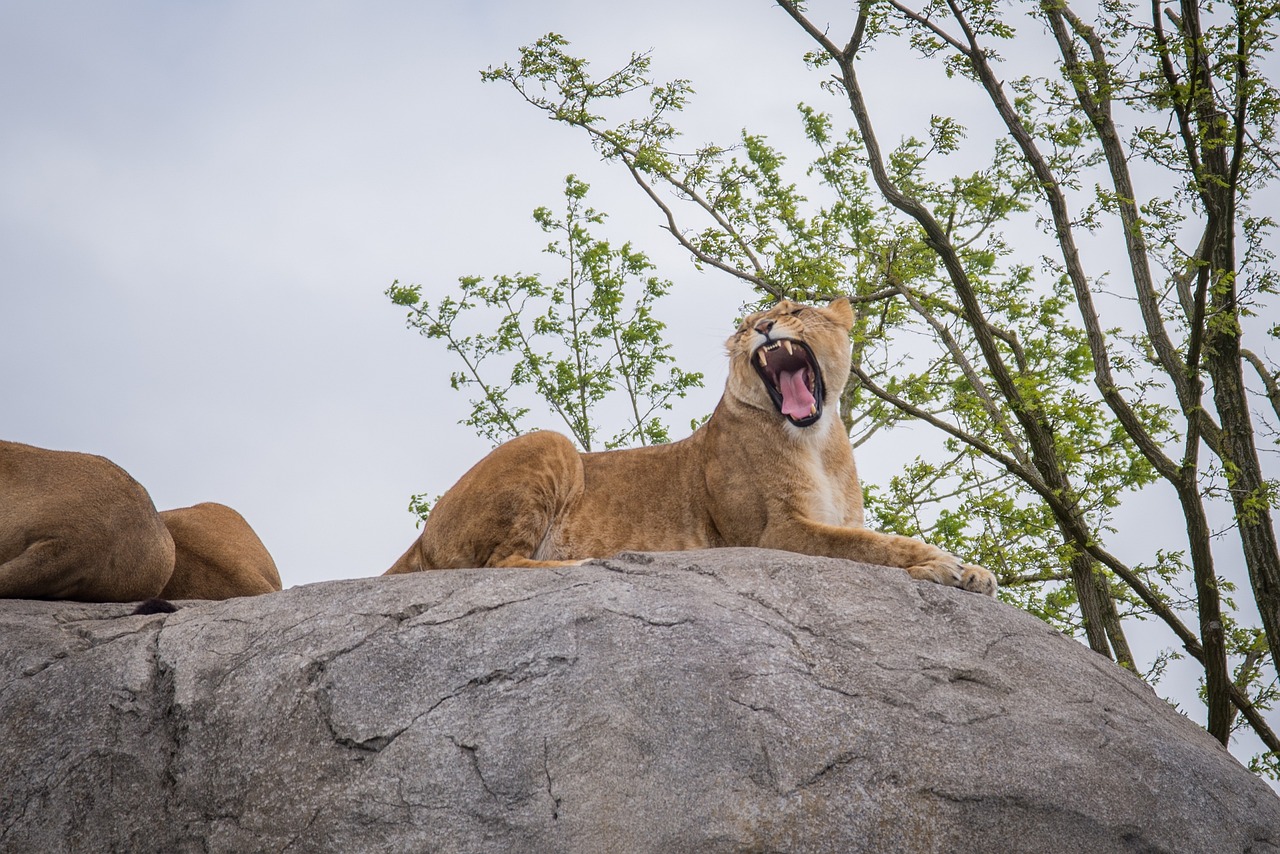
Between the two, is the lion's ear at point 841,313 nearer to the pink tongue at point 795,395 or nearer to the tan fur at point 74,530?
the pink tongue at point 795,395

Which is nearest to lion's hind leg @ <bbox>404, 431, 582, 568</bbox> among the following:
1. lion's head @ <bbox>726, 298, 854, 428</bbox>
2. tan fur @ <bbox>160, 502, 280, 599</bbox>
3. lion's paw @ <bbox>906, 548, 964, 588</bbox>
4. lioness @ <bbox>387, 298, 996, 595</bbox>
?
lioness @ <bbox>387, 298, 996, 595</bbox>

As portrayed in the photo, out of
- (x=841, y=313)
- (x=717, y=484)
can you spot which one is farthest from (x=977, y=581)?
(x=841, y=313)

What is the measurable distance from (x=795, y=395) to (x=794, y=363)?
228 millimetres

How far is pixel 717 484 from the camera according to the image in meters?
8.80

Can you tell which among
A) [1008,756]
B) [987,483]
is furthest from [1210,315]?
[1008,756]

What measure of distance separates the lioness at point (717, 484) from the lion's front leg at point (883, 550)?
0.02 meters

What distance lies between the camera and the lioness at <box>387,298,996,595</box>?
8453 mm

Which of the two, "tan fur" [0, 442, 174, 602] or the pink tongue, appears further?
the pink tongue

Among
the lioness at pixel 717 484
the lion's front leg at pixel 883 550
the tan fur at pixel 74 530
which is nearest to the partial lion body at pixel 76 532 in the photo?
the tan fur at pixel 74 530

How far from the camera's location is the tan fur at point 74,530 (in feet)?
25.0

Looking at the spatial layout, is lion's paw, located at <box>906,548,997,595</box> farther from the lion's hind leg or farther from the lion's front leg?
the lion's hind leg

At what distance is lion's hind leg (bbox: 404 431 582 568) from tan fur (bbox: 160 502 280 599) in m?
1.20

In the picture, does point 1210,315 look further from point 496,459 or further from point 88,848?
point 88,848

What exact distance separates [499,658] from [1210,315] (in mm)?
8624
